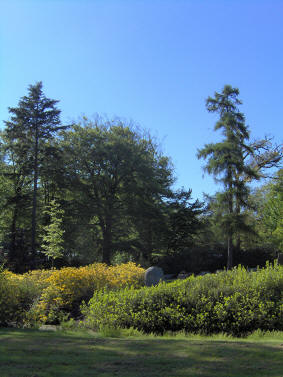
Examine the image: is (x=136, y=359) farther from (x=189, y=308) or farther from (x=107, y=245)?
(x=107, y=245)

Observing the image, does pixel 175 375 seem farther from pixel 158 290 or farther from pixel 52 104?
pixel 52 104

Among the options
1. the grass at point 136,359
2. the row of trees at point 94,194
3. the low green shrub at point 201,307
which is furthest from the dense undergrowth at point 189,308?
the row of trees at point 94,194

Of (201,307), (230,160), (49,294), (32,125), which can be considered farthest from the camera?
(32,125)

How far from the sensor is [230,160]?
20.4m

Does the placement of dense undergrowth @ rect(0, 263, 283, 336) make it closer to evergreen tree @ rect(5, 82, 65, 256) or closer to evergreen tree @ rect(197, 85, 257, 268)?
evergreen tree @ rect(197, 85, 257, 268)

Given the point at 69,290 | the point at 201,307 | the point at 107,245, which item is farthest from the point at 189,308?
the point at 107,245

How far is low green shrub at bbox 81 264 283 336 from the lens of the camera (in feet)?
22.5

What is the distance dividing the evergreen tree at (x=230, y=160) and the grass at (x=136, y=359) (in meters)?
15.5

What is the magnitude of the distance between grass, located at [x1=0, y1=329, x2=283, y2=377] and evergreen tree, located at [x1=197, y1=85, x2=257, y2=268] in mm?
15519

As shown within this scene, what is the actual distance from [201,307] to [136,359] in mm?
3335

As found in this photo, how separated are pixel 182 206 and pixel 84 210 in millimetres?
9079

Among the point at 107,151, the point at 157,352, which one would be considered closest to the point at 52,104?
the point at 107,151

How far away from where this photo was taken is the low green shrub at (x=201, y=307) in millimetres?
6848

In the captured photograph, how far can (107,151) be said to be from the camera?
101 feet
